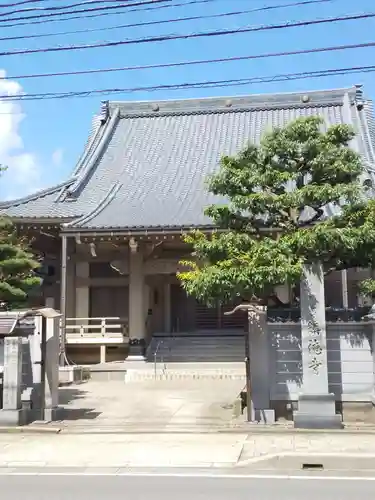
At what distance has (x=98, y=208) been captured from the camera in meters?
20.2

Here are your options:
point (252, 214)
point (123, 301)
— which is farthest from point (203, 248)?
point (123, 301)

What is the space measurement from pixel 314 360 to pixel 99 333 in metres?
10.3

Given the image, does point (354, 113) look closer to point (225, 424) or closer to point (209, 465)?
point (225, 424)

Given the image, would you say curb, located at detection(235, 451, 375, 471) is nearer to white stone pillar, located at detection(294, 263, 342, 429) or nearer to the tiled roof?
white stone pillar, located at detection(294, 263, 342, 429)

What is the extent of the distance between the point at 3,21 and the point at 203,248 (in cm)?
542

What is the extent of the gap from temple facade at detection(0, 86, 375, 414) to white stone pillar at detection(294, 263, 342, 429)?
4.81 metres

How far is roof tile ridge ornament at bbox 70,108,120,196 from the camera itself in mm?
22975

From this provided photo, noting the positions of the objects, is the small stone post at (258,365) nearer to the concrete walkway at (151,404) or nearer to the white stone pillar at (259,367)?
the white stone pillar at (259,367)

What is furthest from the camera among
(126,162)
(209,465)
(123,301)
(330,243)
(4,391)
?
(126,162)

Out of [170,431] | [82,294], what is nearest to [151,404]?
[170,431]

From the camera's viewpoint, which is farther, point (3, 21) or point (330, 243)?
point (330, 243)

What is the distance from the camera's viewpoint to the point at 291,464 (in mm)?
8492

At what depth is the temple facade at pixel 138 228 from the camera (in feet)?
63.1

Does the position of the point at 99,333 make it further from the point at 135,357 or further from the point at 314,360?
the point at 314,360
